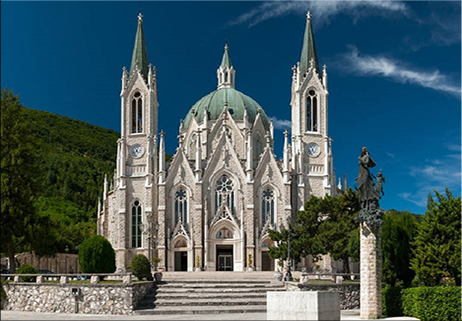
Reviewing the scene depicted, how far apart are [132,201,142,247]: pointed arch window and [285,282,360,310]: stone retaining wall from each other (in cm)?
2389

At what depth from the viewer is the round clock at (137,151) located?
62.6m

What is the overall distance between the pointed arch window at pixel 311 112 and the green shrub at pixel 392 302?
30.4 m

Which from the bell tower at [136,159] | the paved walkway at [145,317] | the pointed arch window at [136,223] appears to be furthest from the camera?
the pointed arch window at [136,223]

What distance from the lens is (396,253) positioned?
36.8 meters

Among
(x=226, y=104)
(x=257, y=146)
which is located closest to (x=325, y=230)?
(x=257, y=146)

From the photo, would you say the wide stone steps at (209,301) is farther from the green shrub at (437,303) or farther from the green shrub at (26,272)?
the green shrub at (437,303)

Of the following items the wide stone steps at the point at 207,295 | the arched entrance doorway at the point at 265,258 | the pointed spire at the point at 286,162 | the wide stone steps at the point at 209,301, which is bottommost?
the wide stone steps at the point at 209,301

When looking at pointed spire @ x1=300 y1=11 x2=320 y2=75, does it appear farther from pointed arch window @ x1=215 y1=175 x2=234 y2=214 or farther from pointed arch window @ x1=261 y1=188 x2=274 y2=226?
pointed arch window @ x1=215 y1=175 x2=234 y2=214

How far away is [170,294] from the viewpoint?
38094mm

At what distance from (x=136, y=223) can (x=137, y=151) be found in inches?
272

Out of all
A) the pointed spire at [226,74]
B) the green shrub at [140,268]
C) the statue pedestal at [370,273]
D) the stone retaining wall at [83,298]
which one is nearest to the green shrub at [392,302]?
the statue pedestal at [370,273]

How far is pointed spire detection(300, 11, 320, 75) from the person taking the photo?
65.3 m

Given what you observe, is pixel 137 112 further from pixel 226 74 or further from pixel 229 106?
pixel 226 74

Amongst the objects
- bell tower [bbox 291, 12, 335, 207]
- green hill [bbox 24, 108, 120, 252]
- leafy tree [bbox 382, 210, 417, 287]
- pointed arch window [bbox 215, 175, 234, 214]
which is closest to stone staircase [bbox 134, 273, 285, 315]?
leafy tree [bbox 382, 210, 417, 287]
